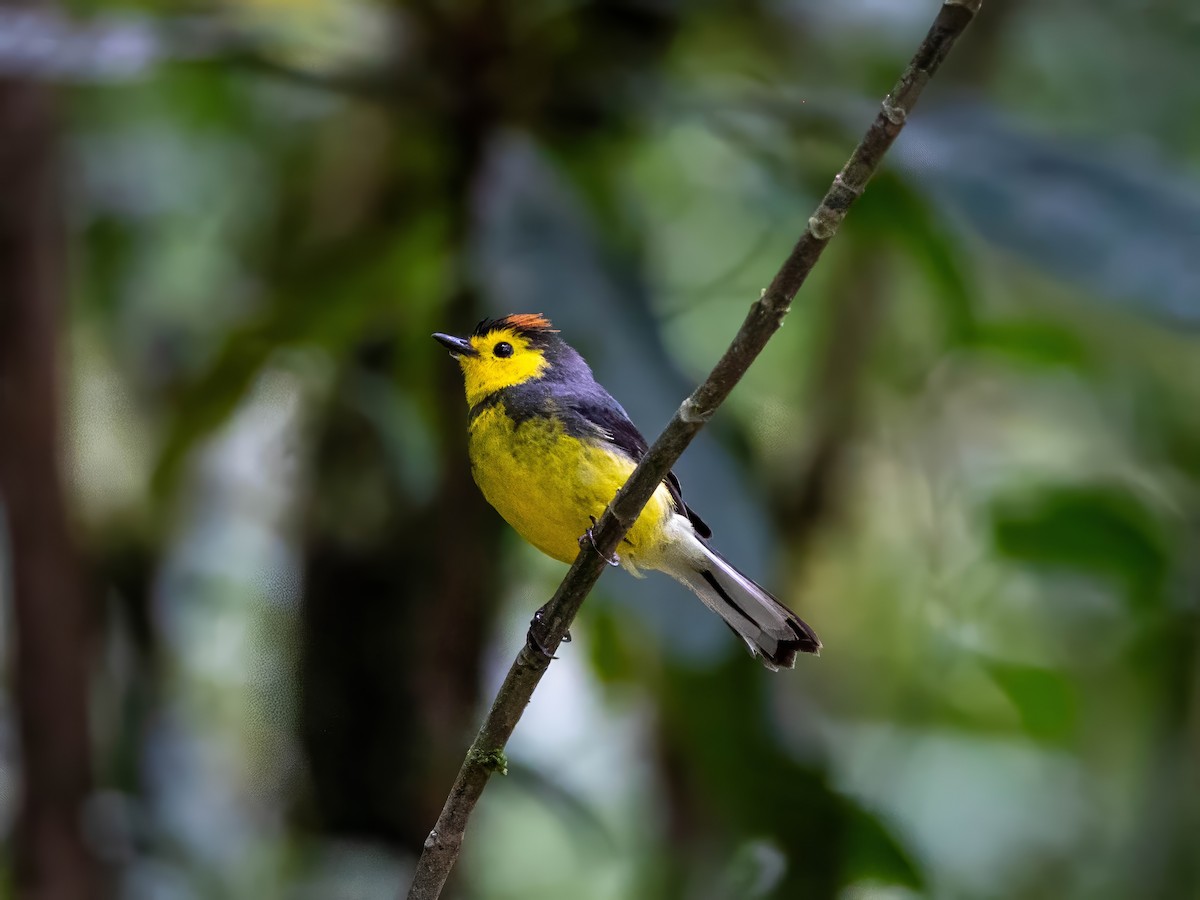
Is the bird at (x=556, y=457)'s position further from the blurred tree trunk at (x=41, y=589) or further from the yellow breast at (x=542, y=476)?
the blurred tree trunk at (x=41, y=589)

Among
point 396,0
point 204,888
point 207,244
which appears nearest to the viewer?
point 396,0

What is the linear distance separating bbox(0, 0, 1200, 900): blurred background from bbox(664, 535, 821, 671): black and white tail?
57 mm

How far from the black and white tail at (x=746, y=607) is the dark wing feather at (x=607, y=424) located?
6 cm

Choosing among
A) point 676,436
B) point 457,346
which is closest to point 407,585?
point 457,346

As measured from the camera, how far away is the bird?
7.01ft

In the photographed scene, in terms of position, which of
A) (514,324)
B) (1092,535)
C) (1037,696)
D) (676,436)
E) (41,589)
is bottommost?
(676,436)

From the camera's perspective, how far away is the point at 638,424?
233cm

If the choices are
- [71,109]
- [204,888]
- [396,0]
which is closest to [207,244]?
[71,109]

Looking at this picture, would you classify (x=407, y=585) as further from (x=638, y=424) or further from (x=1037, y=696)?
(x=1037, y=696)

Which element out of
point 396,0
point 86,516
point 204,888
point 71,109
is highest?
point 71,109

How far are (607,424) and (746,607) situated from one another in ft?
1.24

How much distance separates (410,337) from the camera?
120 inches

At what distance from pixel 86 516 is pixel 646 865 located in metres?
1.77

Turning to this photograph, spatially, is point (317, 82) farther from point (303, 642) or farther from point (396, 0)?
point (303, 642)
